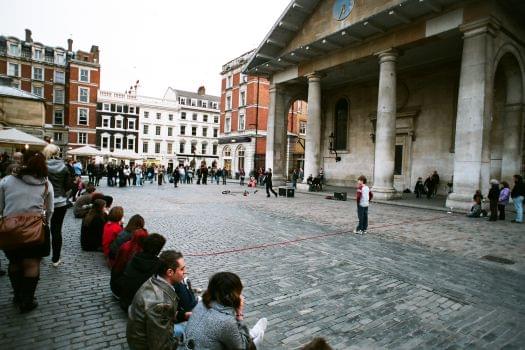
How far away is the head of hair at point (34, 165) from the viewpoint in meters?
3.71

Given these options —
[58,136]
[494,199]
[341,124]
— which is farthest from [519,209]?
[58,136]

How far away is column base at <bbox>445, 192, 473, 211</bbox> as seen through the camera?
12.4 metres

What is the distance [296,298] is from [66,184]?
14.2 feet

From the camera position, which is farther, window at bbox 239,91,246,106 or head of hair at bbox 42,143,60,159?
window at bbox 239,91,246,106

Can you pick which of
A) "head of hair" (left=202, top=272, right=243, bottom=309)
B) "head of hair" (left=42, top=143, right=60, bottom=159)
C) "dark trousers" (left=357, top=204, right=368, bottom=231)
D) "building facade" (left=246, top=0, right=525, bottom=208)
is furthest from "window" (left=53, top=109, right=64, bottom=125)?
"head of hair" (left=202, top=272, right=243, bottom=309)

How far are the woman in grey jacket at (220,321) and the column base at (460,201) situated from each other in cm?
1318

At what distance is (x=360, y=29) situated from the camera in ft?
52.2

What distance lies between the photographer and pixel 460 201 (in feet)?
41.5

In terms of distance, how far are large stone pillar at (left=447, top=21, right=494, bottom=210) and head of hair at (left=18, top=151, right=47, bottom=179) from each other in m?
14.1

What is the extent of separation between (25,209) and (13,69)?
57.8 m

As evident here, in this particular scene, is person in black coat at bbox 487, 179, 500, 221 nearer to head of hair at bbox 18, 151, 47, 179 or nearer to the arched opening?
the arched opening

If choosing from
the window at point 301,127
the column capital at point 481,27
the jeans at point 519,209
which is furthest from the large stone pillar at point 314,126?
the window at point 301,127

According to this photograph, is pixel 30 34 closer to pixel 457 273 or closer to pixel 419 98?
pixel 419 98

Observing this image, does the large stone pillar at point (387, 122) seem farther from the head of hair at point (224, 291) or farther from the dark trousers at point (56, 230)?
the head of hair at point (224, 291)
